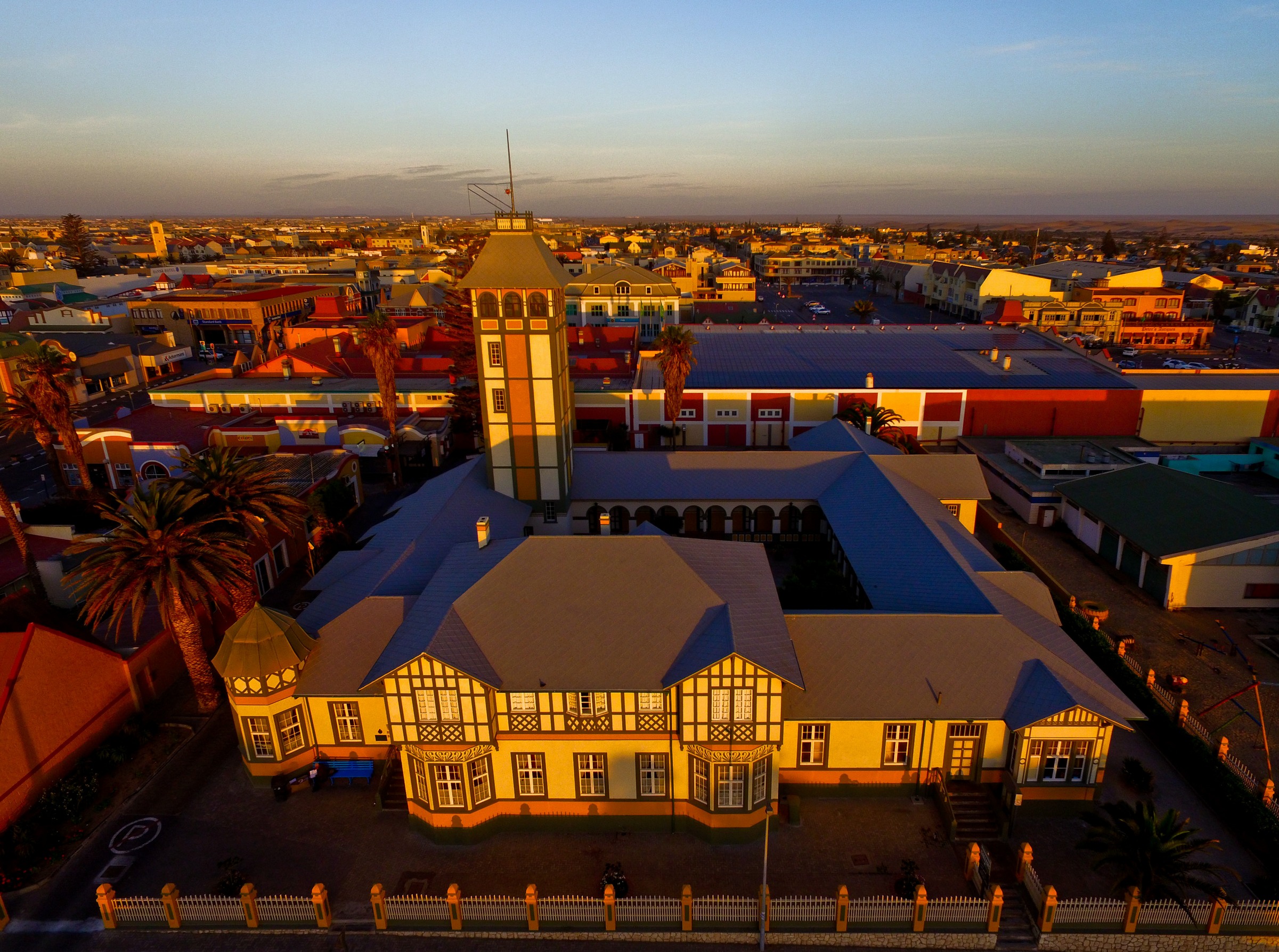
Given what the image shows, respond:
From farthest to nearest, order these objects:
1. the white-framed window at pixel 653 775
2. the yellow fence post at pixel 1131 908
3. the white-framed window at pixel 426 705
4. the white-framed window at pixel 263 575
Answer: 1. the white-framed window at pixel 263 575
2. the white-framed window at pixel 653 775
3. the white-framed window at pixel 426 705
4. the yellow fence post at pixel 1131 908

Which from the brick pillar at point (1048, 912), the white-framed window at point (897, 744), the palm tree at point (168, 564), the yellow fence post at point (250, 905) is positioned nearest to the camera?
the brick pillar at point (1048, 912)

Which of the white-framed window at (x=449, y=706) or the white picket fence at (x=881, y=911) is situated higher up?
the white-framed window at (x=449, y=706)

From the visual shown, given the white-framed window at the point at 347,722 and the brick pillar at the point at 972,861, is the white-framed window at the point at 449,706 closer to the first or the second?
the white-framed window at the point at 347,722

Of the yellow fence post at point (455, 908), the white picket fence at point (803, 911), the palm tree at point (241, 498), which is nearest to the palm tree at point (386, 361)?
the palm tree at point (241, 498)

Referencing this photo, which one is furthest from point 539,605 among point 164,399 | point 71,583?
point 164,399

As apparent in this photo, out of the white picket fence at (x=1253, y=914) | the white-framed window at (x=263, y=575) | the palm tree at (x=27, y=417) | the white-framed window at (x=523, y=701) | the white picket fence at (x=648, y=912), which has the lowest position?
the white picket fence at (x=648, y=912)

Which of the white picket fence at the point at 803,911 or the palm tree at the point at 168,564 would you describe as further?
the palm tree at the point at 168,564

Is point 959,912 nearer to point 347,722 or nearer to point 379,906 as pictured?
point 379,906
